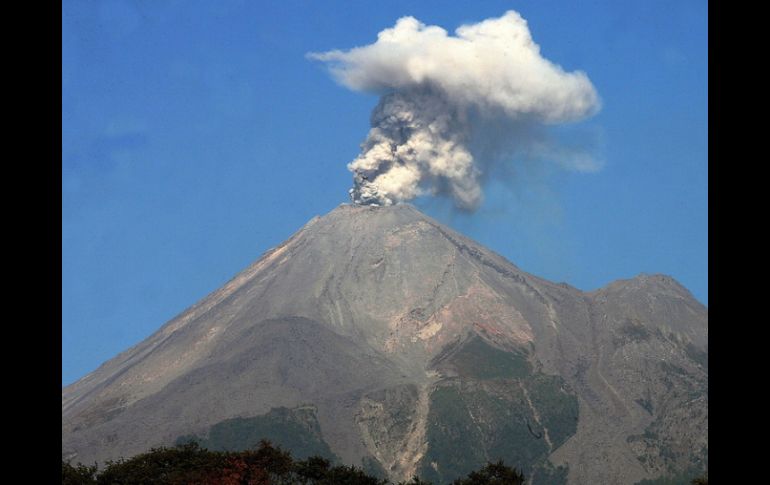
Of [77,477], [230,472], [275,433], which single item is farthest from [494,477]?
[275,433]

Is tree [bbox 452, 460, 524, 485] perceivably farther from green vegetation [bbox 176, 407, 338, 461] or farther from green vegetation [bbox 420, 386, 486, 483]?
green vegetation [bbox 420, 386, 486, 483]

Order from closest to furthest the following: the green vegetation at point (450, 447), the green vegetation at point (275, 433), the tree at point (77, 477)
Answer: the tree at point (77, 477) → the green vegetation at point (275, 433) → the green vegetation at point (450, 447)

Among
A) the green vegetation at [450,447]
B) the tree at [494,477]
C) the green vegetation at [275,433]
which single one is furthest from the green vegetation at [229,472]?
the green vegetation at [450,447]

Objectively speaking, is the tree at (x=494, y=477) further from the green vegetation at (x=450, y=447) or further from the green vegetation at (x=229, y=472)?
the green vegetation at (x=450, y=447)
